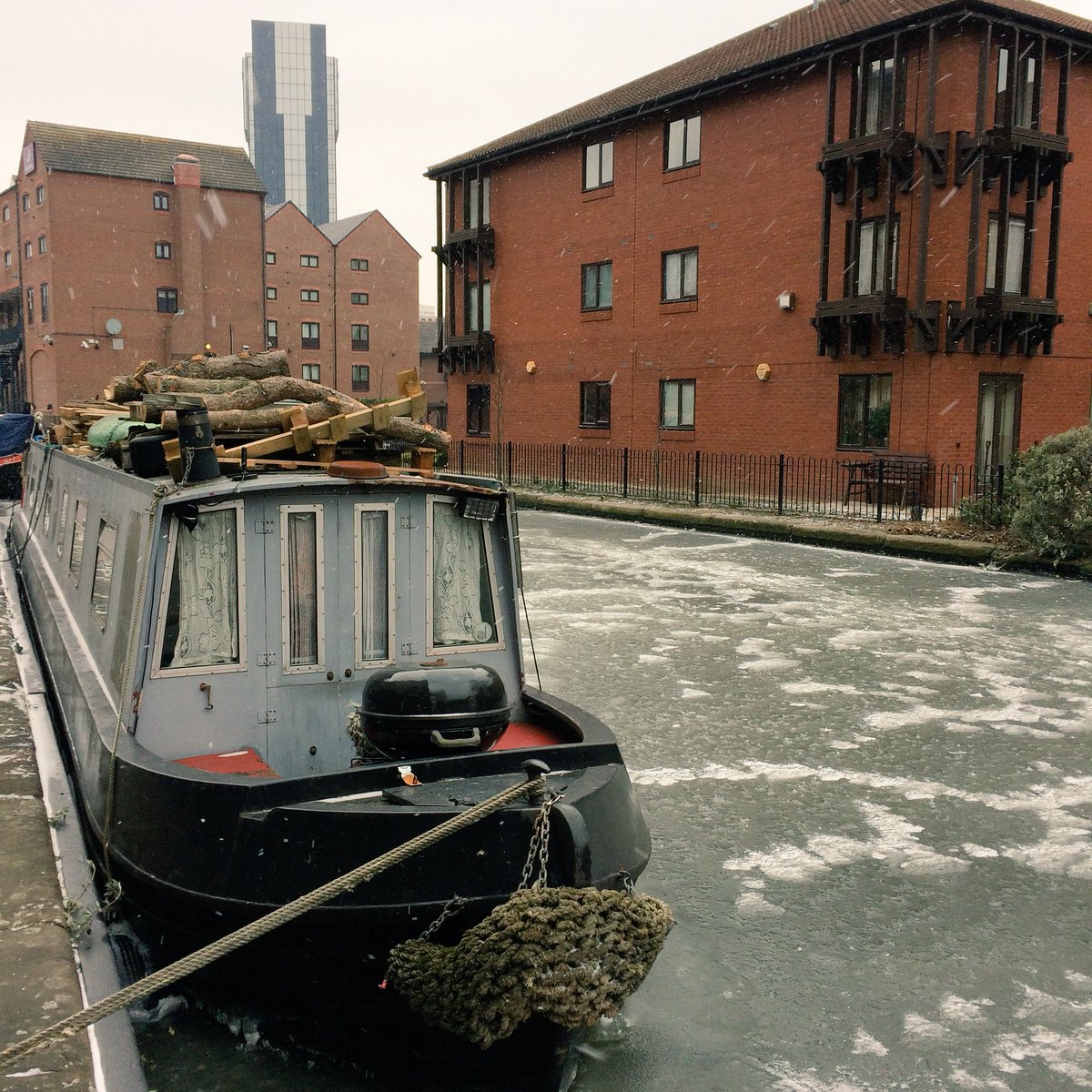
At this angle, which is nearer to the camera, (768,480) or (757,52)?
(768,480)

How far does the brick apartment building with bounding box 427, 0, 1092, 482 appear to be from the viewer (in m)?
21.6

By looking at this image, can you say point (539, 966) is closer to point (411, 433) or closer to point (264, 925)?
point (264, 925)

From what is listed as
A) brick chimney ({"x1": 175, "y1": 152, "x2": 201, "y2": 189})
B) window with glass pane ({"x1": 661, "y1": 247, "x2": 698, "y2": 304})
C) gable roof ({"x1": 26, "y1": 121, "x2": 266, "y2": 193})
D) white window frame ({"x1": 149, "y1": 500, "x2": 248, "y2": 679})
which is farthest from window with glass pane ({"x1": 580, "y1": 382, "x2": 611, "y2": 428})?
brick chimney ({"x1": 175, "y1": 152, "x2": 201, "y2": 189})

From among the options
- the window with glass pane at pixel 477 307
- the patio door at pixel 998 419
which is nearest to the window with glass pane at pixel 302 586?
the patio door at pixel 998 419

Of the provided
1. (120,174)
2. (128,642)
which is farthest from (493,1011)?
(120,174)

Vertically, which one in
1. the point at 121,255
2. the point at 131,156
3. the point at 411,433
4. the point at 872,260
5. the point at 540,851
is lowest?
the point at 540,851

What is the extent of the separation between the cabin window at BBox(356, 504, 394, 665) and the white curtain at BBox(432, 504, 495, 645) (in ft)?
0.82

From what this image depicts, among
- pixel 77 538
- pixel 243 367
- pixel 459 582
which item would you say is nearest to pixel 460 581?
pixel 459 582

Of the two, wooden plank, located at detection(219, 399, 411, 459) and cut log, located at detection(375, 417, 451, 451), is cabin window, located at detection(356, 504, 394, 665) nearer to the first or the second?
wooden plank, located at detection(219, 399, 411, 459)

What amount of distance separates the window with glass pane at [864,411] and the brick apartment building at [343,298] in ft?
152

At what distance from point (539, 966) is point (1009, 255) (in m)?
22.2

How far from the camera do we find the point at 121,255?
55000 mm

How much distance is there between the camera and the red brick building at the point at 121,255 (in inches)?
2106

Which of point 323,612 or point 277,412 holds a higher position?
point 277,412
